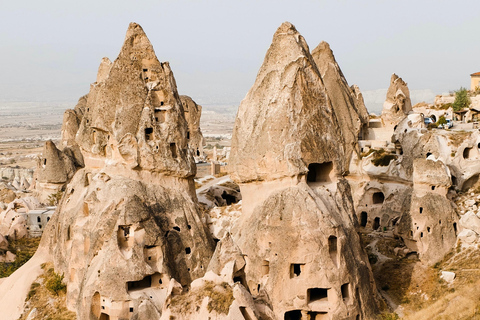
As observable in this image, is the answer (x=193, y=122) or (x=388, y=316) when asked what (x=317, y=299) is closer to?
(x=388, y=316)

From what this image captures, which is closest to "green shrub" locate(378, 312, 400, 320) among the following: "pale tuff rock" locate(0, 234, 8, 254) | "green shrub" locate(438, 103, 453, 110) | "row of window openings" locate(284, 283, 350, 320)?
"row of window openings" locate(284, 283, 350, 320)

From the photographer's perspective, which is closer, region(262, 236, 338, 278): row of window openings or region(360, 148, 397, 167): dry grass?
region(262, 236, 338, 278): row of window openings

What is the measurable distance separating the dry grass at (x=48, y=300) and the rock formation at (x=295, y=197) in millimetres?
6716

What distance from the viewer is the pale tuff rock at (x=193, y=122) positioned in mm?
42534

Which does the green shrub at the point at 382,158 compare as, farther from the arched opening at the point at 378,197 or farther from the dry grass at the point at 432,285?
the dry grass at the point at 432,285

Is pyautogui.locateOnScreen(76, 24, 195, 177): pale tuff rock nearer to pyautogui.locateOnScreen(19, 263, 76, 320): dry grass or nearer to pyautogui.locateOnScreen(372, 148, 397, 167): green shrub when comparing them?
pyautogui.locateOnScreen(19, 263, 76, 320): dry grass

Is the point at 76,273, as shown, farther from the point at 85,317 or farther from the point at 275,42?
the point at 275,42

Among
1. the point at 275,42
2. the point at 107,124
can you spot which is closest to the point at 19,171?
the point at 107,124

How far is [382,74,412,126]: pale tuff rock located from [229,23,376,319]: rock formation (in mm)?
21440

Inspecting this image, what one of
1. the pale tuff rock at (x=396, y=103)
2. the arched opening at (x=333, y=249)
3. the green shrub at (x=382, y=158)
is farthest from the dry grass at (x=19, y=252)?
the pale tuff rock at (x=396, y=103)

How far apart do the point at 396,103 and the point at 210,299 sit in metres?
31.9

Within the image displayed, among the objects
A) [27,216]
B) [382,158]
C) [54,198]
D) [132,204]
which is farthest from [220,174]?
[132,204]

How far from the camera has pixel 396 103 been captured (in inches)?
1547

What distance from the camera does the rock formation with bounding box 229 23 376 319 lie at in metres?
16.0
